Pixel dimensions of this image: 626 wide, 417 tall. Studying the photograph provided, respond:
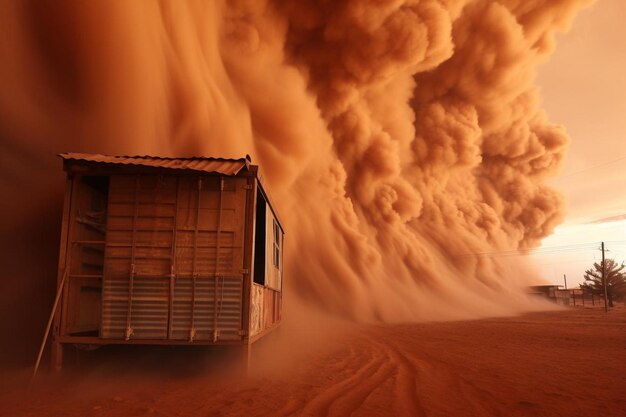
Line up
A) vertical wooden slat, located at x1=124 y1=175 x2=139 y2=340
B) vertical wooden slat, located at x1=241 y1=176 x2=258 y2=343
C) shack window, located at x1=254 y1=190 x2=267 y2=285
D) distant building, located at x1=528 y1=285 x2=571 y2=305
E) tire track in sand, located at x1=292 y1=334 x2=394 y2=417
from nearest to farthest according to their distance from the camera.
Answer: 1. tire track in sand, located at x1=292 y1=334 x2=394 y2=417
2. vertical wooden slat, located at x1=124 y1=175 x2=139 y2=340
3. vertical wooden slat, located at x1=241 y1=176 x2=258 y2=343
4. shack window, located at x1=254 y1=190 x2=267 y2=285
5. distant building, located at x1=528 y1=285 x2=571 y2=305

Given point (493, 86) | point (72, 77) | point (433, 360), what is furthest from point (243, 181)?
point (493, 86)

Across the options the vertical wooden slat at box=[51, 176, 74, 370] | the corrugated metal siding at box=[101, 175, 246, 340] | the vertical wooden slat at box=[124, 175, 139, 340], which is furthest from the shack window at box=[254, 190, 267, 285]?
the vertical wooden slat at box=[51, 176, 74, 370]

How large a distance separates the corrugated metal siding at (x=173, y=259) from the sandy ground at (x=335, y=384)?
0.79 m

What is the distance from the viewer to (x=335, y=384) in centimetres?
580

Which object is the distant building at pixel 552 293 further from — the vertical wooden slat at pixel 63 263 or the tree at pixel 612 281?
the vertical wooden slat at pixel 63 263

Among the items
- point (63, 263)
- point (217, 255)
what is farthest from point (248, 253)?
point (63, 263)

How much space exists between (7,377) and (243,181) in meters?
4.29

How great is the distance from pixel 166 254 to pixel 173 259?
142 mm

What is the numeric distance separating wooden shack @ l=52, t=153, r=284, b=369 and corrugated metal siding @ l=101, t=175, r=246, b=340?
A: 0.05ft

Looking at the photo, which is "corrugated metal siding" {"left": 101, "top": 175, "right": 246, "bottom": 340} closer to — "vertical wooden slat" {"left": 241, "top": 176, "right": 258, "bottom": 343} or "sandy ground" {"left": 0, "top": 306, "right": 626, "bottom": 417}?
"vertical wooden slat" {"left": 241, "top": 176, "right": 258, "bottom": 343}

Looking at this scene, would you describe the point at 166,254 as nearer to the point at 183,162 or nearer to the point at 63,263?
the point at 183,162

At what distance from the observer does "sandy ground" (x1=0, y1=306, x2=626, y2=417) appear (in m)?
4.62

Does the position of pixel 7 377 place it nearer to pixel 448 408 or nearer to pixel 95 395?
pixel 95 395

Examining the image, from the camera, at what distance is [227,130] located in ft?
49.5
